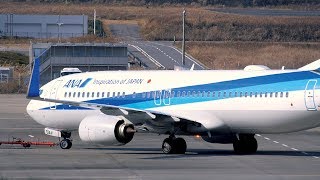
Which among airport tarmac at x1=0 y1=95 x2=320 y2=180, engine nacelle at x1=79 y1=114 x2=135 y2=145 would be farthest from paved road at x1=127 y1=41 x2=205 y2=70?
engine nacelle at x1=79 y1=114 x2=135 y2=145

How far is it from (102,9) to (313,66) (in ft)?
321

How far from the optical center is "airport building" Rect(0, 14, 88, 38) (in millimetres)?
104863

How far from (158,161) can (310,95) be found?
524 cm

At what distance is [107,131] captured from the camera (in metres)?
33.7

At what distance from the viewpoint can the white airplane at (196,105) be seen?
32.9m

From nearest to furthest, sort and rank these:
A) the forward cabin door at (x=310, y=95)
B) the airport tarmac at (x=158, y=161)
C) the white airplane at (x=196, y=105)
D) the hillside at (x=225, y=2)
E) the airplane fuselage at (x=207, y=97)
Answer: the airport tarmac at (x=158, y=161) → the forward cabin door at (x=310, y=95) → the airplane fuselage at (x=207, y=97) → the white airplane at (x=196, y=105) → the hillside at (x=225, y=2)

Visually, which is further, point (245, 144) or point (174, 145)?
point (245, 144)

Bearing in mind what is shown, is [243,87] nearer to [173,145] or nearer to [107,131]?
[173,145]

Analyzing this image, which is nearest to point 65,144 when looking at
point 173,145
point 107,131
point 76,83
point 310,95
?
point 76,83

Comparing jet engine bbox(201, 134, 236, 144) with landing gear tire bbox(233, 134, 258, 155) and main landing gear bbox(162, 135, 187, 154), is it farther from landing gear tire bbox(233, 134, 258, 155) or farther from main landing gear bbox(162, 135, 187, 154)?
main landing gear bbox(162, 135, 187, 154)

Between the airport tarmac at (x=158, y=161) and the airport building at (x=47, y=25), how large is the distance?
61518 mm

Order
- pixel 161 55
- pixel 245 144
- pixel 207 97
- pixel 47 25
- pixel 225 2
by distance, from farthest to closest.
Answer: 1. pixel 225 2
2. pixel 47 25
3. pixel 161 55
4. pixel 245 144
5. pixel 207 97

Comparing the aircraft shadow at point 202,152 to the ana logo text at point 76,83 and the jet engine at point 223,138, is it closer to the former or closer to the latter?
the jet engine at point 223,138

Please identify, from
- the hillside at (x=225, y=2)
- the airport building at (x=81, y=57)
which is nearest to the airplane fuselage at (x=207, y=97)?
the airport building at (x=81, y=57)
